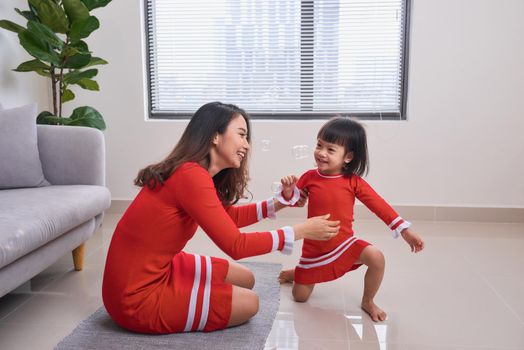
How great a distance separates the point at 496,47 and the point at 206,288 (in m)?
2.63

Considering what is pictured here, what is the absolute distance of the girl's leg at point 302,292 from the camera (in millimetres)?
1860

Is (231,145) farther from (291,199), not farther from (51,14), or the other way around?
(51,14)

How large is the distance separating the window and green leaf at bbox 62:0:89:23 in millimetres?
730

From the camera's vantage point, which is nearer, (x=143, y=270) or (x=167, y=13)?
(x=143, y=270)

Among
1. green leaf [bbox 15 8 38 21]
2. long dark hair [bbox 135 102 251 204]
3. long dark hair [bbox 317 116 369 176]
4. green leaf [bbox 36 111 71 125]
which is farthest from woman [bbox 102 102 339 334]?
green leaf [bbox 15 8 38 21]

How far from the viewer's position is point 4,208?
1.68 metres

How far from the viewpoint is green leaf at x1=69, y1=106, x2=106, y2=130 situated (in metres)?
2.89

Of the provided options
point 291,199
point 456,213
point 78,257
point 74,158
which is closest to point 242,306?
point 291,199

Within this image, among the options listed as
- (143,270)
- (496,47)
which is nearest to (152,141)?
(143,270)

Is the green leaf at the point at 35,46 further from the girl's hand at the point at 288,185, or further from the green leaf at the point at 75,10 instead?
the girl's hand at the point at 288,185

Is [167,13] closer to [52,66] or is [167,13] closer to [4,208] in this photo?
[52,66]

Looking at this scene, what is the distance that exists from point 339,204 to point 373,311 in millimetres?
415

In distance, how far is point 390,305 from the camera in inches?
72.6

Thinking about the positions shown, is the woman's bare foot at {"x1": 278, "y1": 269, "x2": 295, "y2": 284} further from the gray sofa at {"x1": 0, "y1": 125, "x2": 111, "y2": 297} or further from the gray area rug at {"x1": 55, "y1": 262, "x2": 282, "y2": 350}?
the gray sofa at {"x1": 0, "y1": 125, "x2": 111, "y2": 297}
